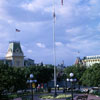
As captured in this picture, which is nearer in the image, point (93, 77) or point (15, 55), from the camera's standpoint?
point (93, 77)

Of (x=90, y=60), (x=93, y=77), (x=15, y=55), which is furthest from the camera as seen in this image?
(x=90, y=60)

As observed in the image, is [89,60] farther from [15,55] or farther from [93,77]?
[93,77]

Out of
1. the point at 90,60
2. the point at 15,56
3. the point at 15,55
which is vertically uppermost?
the point at 90,60

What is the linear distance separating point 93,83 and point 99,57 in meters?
87.3

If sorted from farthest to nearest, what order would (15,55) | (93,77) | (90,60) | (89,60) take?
(89,60)
(90,60)
(15,55)
(93,77)

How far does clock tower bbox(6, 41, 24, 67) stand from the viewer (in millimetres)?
89438

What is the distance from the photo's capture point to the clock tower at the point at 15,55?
89.4 meters

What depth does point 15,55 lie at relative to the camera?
293 ft

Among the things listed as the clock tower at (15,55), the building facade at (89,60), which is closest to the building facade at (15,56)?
the clock tower at (15,55)

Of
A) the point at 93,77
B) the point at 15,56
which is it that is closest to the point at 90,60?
the point at 15,56

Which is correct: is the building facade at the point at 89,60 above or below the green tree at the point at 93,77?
above

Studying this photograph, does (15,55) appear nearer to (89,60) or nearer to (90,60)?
(89,60)

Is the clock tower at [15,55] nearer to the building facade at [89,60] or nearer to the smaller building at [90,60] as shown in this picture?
the building facade at [89,60]

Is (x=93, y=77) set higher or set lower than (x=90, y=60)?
lower
